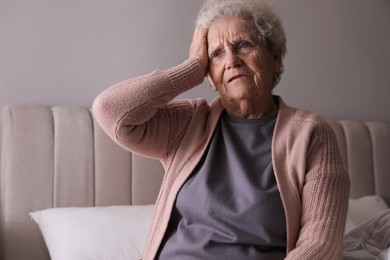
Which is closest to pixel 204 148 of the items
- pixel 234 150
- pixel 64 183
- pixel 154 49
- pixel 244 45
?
pixel 234 150

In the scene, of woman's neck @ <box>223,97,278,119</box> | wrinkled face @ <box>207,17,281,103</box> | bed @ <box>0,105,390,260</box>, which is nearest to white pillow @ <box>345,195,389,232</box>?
bed @ <box>0,105,390,260</box>

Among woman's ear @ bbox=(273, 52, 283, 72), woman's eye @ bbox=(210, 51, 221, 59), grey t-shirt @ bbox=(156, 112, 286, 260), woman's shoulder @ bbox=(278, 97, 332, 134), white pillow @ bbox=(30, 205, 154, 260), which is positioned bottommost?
white pillow @ bbox=(30, 205, 154, 260)

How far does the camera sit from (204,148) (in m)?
1.37

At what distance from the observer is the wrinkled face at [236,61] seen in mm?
1382

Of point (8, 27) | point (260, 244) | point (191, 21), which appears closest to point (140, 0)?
point (191, 21)

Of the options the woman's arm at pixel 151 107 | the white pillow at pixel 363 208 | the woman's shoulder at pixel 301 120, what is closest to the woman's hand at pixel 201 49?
the woman's arm at pixel 151 107

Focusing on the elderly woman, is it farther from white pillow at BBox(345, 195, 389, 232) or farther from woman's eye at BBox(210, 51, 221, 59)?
white pillow at BBox(345, 195, 389, 232)

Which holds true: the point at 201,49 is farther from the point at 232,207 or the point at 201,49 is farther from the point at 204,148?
the point at 232,207

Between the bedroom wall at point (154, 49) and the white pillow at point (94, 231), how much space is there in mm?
509

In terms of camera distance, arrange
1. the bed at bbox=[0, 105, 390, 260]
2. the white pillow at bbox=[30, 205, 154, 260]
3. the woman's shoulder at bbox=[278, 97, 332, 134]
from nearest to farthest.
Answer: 1. the woman's shoulder at bbox=[278, 97, 332, 134]
2. the white pillow at bbox=[30, 205, 154, 260]
3. the bed at bbox=[0, 105, 390, 260]

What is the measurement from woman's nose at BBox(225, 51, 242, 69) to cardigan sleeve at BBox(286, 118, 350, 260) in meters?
0.27

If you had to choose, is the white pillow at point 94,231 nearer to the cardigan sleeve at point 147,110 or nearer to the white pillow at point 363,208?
the cardigan sleeve at point 147,110

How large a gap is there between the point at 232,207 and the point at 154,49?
3.87 feet

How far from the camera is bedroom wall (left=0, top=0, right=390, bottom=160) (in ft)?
6.79
